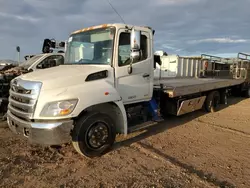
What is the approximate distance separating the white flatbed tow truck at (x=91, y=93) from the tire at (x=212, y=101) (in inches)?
117

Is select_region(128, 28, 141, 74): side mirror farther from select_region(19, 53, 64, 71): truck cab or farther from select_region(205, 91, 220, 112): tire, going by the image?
select_region(19, 53, 64, 71): truck cab

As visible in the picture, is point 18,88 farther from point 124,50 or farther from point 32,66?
point 32,66

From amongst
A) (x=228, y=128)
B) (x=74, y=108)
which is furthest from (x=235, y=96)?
(x=74, y=108)

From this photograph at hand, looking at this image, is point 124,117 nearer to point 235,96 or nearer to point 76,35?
point 76,35

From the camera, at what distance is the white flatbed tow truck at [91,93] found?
4.26 metres

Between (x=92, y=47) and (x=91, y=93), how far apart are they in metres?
1.24

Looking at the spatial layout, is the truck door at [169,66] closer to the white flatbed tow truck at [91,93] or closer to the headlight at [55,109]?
the white flatbed tow truck at [91,93]

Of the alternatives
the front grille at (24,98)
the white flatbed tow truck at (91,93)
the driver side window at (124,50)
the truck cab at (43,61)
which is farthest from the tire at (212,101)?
the front grille at (24,98)

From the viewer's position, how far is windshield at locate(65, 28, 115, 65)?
5.16 meters

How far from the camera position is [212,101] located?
9375 millimetres

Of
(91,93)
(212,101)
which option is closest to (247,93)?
(212,101)

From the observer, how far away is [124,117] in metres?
5.20

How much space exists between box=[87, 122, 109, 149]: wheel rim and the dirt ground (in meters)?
0.31

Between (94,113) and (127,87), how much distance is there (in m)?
1.15
